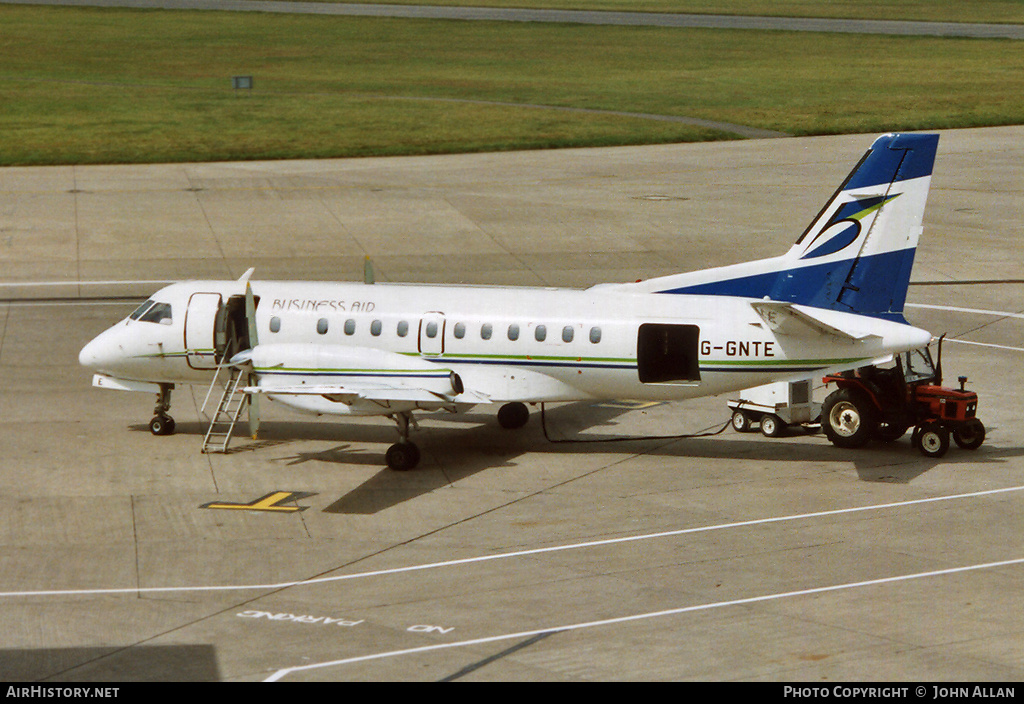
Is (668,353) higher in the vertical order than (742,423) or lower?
higher

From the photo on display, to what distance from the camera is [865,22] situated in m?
136

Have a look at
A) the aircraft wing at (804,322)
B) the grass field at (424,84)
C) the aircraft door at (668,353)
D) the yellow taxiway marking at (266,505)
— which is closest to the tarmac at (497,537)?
the yellow taxiway marking at (266,505)

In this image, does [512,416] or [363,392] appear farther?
[512,416]

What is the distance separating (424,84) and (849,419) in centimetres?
7079

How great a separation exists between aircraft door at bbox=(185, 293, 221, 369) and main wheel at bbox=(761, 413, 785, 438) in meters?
12.6

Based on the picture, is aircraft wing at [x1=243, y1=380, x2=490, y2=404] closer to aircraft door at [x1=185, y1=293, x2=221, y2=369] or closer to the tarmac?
the tarmac

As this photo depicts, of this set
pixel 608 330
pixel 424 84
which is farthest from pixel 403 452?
pixel 424 84

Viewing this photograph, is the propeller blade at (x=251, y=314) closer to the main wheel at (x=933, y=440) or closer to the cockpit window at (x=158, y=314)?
the cockpit window at (x=158, y=314)

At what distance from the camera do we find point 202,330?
29.6m

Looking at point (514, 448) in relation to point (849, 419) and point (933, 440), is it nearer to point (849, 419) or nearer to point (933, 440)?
point (849, 419)

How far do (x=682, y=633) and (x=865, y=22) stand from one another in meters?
128

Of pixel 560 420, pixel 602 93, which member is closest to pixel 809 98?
pixel 602 93

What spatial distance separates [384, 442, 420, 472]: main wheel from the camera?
89.7 ft

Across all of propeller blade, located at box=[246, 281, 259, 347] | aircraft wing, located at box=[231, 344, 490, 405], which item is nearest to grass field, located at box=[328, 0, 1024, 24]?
aircraft wing, located at box=[231, 344, 490, 405]
